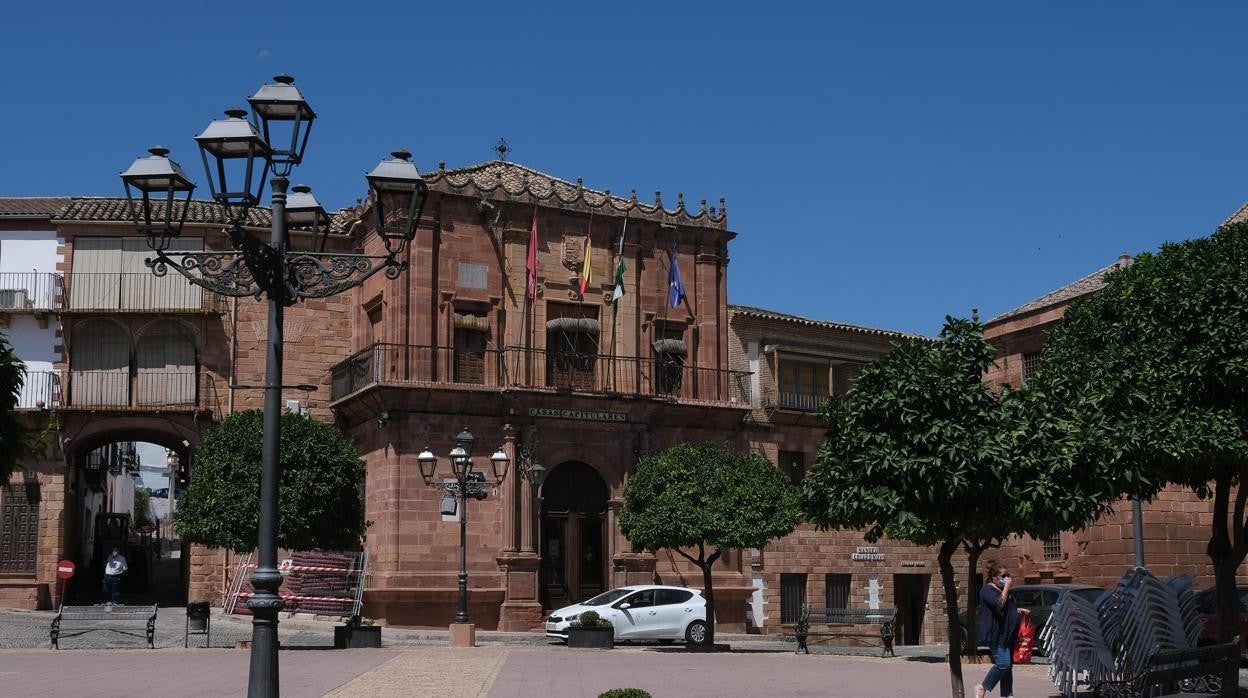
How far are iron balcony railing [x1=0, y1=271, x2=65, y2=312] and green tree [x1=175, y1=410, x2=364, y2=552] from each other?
7775 millimetres

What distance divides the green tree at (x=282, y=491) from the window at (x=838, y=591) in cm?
1431

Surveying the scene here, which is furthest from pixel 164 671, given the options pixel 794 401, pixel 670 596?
pixel 794 401

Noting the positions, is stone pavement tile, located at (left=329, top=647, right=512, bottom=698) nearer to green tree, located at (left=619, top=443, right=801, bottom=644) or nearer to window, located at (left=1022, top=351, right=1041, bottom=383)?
green tree, located at (left=619, top=443, right=801, bottom=644)

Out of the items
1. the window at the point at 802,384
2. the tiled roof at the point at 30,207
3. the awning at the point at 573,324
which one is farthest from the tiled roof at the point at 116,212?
the window at the point at 802,384

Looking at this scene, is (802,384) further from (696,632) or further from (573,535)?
(696,632)

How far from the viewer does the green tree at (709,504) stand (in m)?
26.1

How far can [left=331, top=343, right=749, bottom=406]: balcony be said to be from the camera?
30.4 metres

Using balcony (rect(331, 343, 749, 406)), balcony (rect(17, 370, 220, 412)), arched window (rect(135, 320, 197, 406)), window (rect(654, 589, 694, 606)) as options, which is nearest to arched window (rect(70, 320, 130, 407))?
balcony (rect(17, 370, 220, 412))

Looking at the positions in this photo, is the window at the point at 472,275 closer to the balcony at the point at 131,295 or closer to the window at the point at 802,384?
the balcony at the point at 131,295

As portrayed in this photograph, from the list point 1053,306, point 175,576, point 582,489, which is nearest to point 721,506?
point 582,489

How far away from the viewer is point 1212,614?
21094 millimetres

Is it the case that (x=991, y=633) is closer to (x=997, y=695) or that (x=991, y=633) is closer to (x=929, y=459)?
(x=997, y=695)

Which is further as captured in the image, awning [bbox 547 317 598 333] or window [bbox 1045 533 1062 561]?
window [bbox 1045 533 1062 561]

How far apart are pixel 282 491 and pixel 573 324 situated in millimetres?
9320
